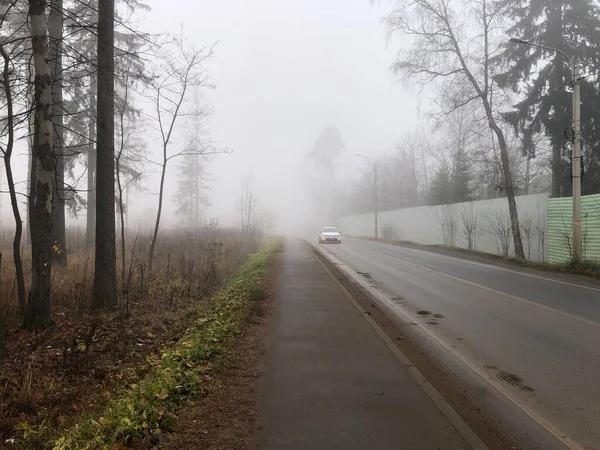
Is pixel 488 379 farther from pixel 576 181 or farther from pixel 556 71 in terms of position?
pixel 556 71

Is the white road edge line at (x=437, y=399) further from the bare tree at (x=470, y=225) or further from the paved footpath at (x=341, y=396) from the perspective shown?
the bare tree at (x=470, y=225)

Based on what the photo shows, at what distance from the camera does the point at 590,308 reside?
866 cm

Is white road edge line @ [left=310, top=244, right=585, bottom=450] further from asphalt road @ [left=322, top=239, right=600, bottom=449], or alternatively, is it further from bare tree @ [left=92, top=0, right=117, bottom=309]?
bare tree @ [left=92, top=0, right=117, bottom=309]

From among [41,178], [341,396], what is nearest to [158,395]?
Result: [341,396]

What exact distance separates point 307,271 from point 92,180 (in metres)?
13.4

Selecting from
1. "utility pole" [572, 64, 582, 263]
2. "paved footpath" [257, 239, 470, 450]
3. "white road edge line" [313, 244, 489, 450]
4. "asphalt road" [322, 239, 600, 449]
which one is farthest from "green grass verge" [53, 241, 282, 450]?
"utility pole" [572, 64, 582, 263]

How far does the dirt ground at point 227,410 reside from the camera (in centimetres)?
345

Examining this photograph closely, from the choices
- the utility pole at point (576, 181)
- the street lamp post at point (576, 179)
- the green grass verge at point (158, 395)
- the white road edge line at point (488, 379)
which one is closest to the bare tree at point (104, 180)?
the green grass verge at point (158, 395)

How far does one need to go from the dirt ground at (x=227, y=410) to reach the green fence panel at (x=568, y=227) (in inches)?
561

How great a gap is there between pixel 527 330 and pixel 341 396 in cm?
438

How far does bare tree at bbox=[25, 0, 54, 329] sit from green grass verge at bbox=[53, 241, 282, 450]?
2674mm

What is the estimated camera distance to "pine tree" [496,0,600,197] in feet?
66.6

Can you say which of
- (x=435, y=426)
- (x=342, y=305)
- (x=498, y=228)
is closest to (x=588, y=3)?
(x=498, y=228)

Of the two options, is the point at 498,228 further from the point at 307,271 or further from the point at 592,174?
the point at 307,271
